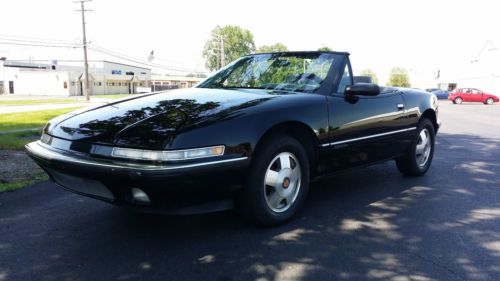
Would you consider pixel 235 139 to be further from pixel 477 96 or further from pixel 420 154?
pixel 477 96

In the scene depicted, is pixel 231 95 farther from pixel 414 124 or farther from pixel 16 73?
pixel 16 73

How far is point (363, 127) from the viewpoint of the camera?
421 cm

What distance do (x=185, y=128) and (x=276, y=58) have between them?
6.46ft

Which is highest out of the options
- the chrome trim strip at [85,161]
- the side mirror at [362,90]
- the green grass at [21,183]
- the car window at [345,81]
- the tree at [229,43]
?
the tree at [229,43]

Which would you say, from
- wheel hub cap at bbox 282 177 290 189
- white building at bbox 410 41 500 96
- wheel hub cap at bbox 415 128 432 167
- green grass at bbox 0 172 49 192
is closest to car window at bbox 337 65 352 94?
wheel hub cap at bbox 282 177 290 189

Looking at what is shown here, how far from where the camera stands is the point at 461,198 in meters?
4.55

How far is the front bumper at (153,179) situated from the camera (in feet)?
8.98

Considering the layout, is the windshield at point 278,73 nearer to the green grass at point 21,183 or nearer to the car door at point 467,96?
Result: the green grass at point 21,183

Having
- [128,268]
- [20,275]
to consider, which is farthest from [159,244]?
[20,275]

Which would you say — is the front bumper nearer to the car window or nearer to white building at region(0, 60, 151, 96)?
the car window

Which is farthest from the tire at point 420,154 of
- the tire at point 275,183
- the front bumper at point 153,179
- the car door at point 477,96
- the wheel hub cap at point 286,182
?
the car door at point 477,96

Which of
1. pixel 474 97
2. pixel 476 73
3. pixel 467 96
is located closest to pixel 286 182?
pixel 467 96

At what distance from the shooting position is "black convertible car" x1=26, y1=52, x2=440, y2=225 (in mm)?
2830

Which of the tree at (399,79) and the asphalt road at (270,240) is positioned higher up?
the tree at (399,79)
